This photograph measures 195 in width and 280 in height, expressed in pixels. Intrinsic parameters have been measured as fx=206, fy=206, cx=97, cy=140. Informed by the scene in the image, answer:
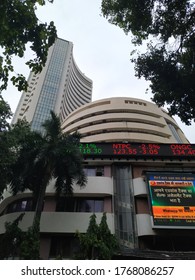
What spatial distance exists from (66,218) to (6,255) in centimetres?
563

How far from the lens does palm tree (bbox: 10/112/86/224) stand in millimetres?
14703

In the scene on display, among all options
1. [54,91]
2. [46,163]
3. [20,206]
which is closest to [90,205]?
[46,163]

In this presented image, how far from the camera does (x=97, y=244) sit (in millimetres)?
9016

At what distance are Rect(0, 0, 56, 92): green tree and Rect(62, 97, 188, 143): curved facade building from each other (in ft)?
95.1

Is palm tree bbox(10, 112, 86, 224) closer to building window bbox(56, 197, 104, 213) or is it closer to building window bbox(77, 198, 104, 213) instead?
building window bbox(56, 197, 104, 213)

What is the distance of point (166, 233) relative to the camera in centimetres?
1606

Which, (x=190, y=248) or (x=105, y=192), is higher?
(x=105, y=192)

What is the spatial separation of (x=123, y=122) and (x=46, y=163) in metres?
25.6

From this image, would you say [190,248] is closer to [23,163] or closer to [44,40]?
[23,163]

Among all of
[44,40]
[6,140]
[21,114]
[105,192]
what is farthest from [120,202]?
[21,114]
